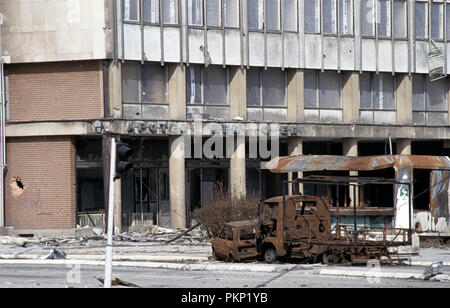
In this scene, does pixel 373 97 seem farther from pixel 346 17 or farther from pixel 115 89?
pixel 115 89

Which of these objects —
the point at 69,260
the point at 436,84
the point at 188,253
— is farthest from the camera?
the point at 436,84

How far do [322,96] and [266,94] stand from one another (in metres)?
3.07

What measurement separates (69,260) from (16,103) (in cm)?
1625

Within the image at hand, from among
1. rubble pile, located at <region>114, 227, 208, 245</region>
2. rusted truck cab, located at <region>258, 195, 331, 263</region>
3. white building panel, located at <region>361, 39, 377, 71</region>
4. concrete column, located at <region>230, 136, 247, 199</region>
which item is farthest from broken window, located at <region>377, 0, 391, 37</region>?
rusted truck cab, located at <region>258, 195, 331, 263</region>

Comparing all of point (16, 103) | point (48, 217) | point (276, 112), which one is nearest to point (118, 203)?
point (48, 217)

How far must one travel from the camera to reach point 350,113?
148ft

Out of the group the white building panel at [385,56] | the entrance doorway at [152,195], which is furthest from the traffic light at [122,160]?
the white building panel at [385,56]

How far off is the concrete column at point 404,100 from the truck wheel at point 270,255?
75.8 ft

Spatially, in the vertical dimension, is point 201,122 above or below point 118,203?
above

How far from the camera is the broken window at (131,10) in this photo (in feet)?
131

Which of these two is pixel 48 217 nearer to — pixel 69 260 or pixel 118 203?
pixel 118 203

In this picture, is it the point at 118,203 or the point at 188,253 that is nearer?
the point at 188,253

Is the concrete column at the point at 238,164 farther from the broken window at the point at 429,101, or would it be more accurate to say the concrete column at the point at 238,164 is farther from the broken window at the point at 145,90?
the broken window at the point at 429,101

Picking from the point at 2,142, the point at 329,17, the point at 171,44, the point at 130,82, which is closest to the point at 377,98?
the point at 329,17
